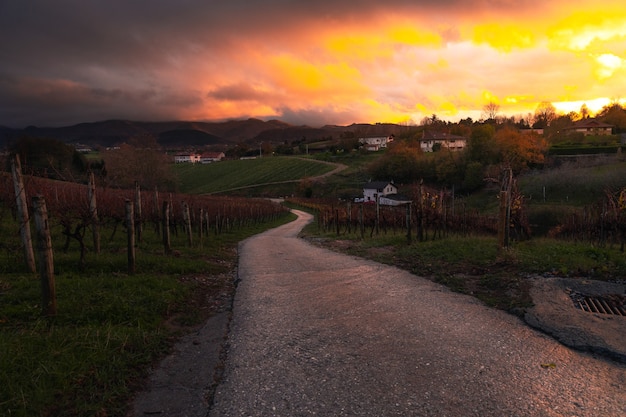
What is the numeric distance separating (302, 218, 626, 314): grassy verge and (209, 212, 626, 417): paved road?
0.79 m

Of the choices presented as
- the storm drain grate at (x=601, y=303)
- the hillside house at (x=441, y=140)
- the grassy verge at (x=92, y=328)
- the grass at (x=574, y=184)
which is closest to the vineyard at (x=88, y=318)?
the grassy verge at (x=92, y=328)

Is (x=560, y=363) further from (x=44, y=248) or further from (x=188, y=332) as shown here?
(x=44, y=248)

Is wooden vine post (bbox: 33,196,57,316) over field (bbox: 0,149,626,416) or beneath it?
over

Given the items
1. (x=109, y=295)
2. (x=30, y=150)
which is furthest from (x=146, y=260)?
(x=30, y=150)

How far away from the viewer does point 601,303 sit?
23.0ft

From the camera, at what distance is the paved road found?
391 cm

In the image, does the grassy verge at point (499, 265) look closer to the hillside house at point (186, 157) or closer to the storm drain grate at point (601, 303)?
the storm drain grate at point (601, 303)

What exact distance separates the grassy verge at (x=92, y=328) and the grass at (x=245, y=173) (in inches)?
3216

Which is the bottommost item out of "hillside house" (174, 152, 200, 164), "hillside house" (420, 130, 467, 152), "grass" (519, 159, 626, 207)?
"grass" (519, 159, 626, 207)

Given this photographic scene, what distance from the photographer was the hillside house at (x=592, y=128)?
92.2 metres

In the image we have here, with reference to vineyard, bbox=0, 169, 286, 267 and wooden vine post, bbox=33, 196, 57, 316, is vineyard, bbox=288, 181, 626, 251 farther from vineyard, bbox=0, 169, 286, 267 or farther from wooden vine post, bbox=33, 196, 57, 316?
wooden vine post, bbox=33, 196, 57, 316

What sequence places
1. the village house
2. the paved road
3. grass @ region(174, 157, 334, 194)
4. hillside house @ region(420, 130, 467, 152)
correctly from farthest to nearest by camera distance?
hillside house @ region(420, 130, 467, 152) < grass @ region(174, 157, 334, 194) < the village house < the paved road

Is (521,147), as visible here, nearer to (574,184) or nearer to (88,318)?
(574,184)

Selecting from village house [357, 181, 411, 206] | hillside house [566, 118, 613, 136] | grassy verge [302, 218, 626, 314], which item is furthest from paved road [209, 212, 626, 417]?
hillside house [566, 118, 613, 136]
